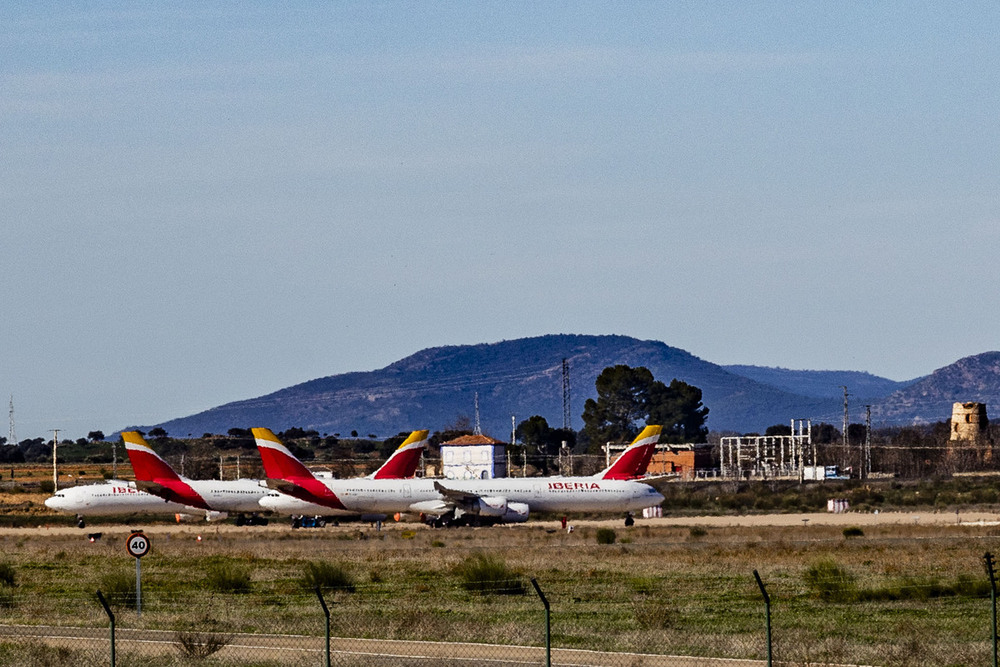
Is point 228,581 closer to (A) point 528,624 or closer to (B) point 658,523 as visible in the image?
(A) point 528,624

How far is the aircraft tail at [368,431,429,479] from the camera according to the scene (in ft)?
266

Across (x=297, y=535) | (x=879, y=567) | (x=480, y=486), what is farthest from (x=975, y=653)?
(x=480, y=486)

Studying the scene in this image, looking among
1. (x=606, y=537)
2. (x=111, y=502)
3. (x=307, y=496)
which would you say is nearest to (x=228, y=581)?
(x=606, y=537)

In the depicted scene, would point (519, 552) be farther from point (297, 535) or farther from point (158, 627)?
point (158, 627)

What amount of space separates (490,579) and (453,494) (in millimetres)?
35405

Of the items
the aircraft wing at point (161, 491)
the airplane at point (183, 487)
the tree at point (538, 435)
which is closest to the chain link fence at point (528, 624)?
the aircraft wing at point (161, 491)

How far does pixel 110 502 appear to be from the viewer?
83.3 meters

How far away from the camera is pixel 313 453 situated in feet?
547

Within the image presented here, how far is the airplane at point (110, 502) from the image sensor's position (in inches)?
3270

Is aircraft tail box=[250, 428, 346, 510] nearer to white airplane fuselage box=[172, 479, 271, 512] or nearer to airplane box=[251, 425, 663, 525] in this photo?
airplane box=[251, 425, 663, 525]

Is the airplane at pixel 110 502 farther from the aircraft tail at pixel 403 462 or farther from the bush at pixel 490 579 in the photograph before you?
the bush at pixel 490 579

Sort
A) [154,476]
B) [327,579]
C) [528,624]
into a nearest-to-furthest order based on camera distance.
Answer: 1. [528,624]
2. [327,579]
3. [154,476]

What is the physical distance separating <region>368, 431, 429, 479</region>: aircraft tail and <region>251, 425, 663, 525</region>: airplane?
4861 mm

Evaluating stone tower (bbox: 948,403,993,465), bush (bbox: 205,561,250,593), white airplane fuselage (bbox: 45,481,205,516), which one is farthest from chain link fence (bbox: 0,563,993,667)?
stone tower (bbox: 948,403,993,465)
